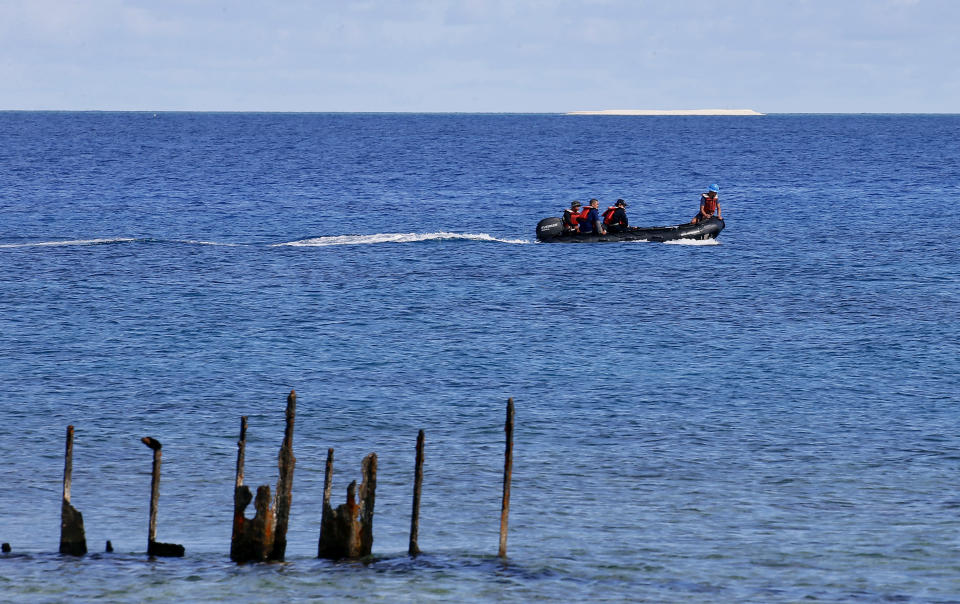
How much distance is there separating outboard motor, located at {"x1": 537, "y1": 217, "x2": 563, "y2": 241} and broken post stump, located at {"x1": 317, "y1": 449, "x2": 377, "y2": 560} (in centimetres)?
3632

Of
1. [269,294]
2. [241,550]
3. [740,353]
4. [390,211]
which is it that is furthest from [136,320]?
[390,211]

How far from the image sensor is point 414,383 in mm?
28016

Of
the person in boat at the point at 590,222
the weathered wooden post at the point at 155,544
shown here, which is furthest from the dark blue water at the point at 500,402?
the person in boat at the point at 590,222

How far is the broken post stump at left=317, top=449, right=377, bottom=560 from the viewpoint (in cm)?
1631

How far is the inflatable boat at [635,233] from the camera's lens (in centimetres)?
Answer: 5191

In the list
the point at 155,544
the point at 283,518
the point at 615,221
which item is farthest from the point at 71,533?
the point at 615,221

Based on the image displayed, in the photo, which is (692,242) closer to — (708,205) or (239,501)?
(708,205)

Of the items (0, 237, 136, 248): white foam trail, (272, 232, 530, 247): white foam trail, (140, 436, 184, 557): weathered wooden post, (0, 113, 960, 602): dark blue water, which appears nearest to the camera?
(140, 436, 184, 557): weathered wooden post

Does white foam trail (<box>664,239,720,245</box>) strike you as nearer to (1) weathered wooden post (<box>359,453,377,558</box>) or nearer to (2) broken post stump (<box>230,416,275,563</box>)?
(1) weathered wooden post (<box>359,453,377,558</box>)

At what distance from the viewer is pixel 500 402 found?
26.1m

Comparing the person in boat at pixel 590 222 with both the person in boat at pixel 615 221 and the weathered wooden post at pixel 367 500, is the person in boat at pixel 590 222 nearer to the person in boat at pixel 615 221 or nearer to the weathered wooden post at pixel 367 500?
the person in boat at pixel 615 221

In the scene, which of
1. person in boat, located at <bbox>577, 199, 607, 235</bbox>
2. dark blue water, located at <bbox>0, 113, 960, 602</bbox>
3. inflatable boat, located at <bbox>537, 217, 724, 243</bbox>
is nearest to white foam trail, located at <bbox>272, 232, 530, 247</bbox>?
dark blue water, located at <bbox>0, 113, 960, 602</bbox>

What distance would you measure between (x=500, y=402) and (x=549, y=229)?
2692cm

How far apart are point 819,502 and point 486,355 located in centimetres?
1263
